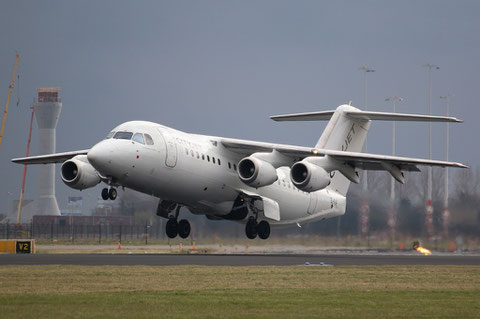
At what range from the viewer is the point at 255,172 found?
3097cm

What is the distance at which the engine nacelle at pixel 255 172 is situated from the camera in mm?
30969

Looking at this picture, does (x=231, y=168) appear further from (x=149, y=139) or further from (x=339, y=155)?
(x=149, y=139)

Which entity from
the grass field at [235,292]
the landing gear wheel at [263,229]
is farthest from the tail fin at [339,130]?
the grass field at [235,292]

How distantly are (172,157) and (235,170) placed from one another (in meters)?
4.41

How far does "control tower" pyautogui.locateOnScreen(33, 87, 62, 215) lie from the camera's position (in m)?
134

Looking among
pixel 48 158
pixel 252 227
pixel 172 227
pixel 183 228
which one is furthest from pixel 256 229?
pixel 48 158

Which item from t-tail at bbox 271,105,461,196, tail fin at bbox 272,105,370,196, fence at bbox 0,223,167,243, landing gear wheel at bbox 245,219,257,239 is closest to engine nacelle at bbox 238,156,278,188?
landing gear wheel at bbox 245,219,257,239

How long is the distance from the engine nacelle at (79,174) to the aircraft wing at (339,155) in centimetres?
518

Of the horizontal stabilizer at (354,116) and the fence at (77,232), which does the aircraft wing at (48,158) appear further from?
the fence at (77,232)

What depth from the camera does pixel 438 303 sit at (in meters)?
16.5

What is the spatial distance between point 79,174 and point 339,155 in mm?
9691

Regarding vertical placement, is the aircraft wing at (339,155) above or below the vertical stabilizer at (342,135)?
below

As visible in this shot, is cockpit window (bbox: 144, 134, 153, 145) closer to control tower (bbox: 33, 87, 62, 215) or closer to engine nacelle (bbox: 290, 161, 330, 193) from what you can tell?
engine nacelle (bbox: 290, 161, 330, 193)

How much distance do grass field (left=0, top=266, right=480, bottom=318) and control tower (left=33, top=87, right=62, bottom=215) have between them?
109328 mm
